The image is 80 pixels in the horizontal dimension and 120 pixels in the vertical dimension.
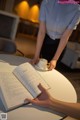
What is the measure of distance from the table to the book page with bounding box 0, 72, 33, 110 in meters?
0.03

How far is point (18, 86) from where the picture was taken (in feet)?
3.58

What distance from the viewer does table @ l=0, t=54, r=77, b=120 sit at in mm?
945

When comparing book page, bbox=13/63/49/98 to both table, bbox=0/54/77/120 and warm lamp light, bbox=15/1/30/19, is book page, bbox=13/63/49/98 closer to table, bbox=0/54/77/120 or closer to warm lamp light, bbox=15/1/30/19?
table, bbox=0/54/77/120

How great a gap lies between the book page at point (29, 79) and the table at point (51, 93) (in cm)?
8

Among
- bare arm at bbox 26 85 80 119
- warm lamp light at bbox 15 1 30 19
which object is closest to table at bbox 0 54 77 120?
bare arm at bbox 26 85 80 119

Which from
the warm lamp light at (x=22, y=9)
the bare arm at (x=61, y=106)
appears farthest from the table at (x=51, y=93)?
the warm lamp light at (x=22, y=9)

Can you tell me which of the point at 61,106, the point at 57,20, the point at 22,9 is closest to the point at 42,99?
the point at 61,106

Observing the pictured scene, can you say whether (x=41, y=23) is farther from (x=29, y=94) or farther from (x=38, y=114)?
(x=38, y=114)

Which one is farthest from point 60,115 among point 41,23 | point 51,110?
point 41,23

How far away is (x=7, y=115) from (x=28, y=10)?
21.2 feet

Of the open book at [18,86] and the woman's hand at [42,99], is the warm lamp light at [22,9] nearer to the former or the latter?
the open book at [18,86]

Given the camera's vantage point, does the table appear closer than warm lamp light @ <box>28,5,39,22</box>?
Yes

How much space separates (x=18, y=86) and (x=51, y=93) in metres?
0.23

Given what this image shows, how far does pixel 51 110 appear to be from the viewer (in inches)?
40.9
